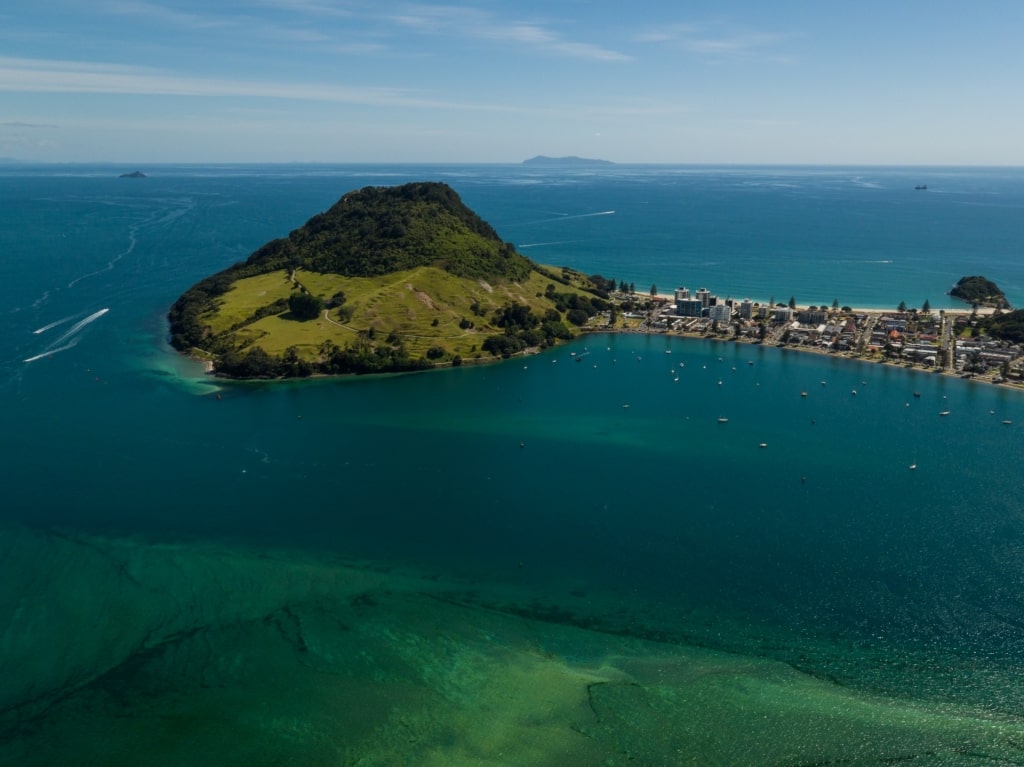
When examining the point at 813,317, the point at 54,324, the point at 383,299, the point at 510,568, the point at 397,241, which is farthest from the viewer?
the point at 397,241

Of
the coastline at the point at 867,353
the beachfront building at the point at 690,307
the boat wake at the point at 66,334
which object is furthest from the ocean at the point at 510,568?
Result: the beachfront building at the point at 690,307

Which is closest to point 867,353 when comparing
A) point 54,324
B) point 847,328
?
point 847,328

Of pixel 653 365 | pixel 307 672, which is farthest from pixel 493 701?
pixel 653 365

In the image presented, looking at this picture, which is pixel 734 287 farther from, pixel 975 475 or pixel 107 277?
pixel 107 277

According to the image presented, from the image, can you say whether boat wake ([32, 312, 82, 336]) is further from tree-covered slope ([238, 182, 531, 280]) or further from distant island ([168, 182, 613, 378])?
tree-covered slope ([238, 182, 531, 280])

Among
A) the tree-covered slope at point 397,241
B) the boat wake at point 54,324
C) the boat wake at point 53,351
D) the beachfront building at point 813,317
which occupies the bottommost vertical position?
the boat wake at point 53,351

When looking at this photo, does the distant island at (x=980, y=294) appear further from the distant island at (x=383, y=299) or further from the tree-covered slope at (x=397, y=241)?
the tree-covered slope at (x=397, y=241)

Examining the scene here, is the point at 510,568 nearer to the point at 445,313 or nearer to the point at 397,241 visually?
the point at 445,313
